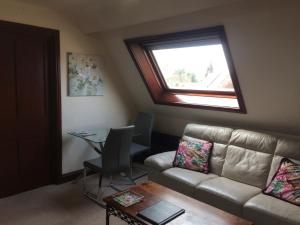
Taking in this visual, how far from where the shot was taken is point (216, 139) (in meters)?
3.20

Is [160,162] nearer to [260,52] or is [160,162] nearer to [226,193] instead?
[226,193]

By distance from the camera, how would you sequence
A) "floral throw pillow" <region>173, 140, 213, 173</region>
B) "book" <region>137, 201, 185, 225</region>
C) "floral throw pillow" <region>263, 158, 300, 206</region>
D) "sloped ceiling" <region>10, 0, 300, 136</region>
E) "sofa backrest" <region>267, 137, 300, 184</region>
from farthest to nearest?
"floral throw pillow" <region>173, 140, 213, 173</region> < "sofa backrest" <region>267, 137, 300, 184</region> < "floral throw pillow" <region>263, 158, 300, 206</region> < "sloped ceiling" <region>10, 0, 300, 136</region> < "book" <region>137, 201, 185, 225</region>

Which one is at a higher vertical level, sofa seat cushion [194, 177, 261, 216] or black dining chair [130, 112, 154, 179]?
black dining chair [130, 112, 154, 179]

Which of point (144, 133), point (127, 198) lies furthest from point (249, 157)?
point (144, 133)

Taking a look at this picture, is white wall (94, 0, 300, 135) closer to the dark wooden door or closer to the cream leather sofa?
the cream leather sofa

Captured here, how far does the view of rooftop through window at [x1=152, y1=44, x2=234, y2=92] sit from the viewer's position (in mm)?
3240

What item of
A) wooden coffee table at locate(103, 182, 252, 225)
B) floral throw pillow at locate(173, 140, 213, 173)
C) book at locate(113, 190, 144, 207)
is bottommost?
wooden coffee table at locate(103, 182, 252, 225)

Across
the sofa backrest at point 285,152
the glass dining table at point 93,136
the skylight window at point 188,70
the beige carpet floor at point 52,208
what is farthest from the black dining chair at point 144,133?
the sofa backrest at point 285,152

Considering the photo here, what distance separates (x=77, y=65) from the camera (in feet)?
11.8

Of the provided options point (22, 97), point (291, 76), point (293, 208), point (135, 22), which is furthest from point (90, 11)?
point (293, 208)

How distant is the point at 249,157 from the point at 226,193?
57 centimetres

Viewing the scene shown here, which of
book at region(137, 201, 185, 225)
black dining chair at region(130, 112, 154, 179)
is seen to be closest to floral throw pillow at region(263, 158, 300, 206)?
book at region(137, 201, 185, 225)

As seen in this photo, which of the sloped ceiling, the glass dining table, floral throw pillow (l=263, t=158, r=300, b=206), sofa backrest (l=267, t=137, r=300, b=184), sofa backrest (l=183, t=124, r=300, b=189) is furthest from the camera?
the glass dining table

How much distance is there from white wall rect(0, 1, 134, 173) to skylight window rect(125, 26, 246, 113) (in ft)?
1.77
